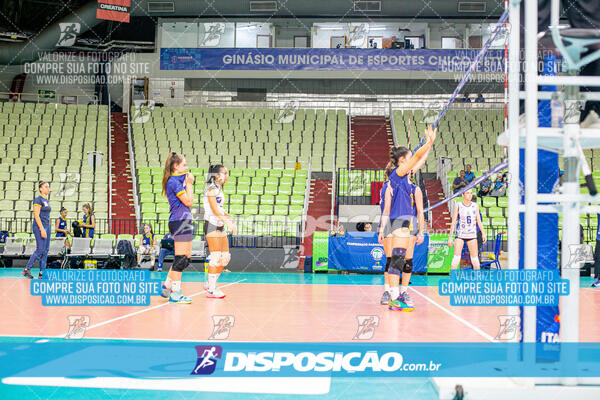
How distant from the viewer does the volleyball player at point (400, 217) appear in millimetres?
6094

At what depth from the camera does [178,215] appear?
6.56 meters

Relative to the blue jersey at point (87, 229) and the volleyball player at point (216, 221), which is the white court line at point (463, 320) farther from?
the blue jersey at point (87, 229)

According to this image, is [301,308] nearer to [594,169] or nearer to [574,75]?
[574,75]

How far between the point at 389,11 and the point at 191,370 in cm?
2219

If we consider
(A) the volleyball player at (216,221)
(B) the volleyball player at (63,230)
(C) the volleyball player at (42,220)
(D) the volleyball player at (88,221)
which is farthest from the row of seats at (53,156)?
(A) the volleyball player at (216,221)

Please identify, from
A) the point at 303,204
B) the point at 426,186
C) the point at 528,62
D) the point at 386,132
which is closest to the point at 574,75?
the point at 528,62

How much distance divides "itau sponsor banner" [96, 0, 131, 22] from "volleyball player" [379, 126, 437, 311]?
15.5 metres

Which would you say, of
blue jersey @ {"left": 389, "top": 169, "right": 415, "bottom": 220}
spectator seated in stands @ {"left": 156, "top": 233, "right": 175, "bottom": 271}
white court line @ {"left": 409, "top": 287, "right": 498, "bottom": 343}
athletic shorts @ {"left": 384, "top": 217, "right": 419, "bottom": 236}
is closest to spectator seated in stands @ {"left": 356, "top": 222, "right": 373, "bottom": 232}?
spectator seated in stands @ {"left": 156, "top": 233, "right": 175, "bottom": 271}

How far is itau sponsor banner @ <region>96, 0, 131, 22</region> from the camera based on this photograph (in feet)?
61.3

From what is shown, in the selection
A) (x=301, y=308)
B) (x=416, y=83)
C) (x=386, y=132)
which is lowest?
(x=301, y=308)

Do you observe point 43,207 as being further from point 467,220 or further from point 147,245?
point 467,220

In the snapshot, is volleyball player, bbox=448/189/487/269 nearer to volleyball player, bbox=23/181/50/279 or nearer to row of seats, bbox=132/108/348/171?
volleyball player, bbox=23/181/50/279

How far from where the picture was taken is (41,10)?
2338cm

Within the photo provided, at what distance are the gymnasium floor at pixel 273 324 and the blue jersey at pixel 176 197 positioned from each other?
1.04 metres
